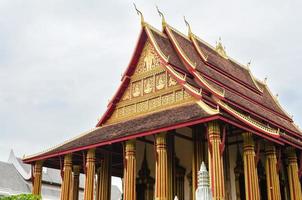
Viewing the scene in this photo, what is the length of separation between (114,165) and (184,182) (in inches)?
173

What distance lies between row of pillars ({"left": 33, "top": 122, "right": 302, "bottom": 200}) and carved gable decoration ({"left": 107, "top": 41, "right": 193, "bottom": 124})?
2.11m

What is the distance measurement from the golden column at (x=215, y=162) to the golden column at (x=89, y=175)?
5195 mm

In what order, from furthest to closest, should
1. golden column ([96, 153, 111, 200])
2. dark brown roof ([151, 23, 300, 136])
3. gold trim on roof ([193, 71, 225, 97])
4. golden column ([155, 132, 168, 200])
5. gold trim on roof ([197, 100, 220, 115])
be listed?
golden column ([96, 153, 111, 200]), dark brown roof ([151, 23, 300, 136]), gold trim on roof ([193, 71, 225, 97]), golden column ([155, 132, 168, 200]), gold trim on roof ([197, 100, 220, 115])

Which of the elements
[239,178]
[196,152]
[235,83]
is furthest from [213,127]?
[235,83]

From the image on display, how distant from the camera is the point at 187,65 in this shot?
18422 mm

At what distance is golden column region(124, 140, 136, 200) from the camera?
50.7ft

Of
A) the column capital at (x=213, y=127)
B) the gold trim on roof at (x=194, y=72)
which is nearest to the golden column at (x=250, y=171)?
the column capital at (x=213, y=127)

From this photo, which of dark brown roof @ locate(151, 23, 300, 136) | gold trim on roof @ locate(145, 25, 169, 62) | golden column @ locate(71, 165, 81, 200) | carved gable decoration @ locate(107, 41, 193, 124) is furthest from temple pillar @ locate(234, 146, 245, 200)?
golden column @ locate(71, 165, 81, 200)

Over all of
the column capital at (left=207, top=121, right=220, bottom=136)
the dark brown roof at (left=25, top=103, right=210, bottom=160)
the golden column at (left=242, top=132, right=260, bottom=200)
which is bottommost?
the golden column at (left=242, top=132, right=260, bottom=200)

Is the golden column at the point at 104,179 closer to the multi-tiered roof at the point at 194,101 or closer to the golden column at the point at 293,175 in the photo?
the multi-tiered roof at the point at 194,101

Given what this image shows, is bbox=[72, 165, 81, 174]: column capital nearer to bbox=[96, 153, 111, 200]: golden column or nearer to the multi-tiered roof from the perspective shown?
bbox=[96, 153, 111, 200]: golden column

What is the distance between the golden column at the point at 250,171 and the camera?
1436cm

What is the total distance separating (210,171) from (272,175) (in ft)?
10.1

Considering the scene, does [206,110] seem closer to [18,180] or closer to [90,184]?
[90,184]
